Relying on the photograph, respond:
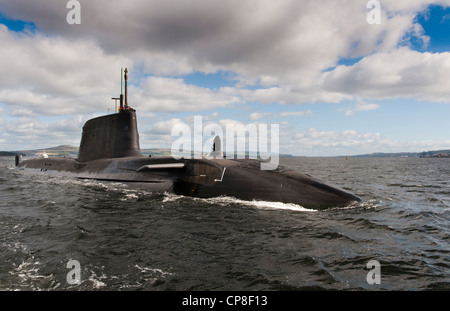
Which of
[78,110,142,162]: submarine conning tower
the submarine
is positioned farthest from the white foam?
[78,110,142,162]: submarine conning tower

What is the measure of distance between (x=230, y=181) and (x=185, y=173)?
2.75m

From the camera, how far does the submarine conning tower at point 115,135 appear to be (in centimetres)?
2005

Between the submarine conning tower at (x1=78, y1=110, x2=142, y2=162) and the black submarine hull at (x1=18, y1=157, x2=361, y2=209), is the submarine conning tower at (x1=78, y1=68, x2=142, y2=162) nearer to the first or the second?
the submarine conning tower at (x1=78, y1=110, x2=142, y2=162)

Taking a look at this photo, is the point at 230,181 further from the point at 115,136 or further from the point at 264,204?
the point at 115,136

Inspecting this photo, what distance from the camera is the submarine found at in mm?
12031

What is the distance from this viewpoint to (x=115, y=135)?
20.1 meters

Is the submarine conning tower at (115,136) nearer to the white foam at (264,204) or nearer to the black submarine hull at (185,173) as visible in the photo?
the black submarine hull at (185,173)

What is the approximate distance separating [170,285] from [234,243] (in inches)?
103

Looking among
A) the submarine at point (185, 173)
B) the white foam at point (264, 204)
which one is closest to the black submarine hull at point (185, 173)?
the submarine at point (185, 173)

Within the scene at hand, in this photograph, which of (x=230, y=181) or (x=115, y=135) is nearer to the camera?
(x=230, y=181)

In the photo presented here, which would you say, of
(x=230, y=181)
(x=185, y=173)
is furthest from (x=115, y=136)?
(x=230, y=181)
